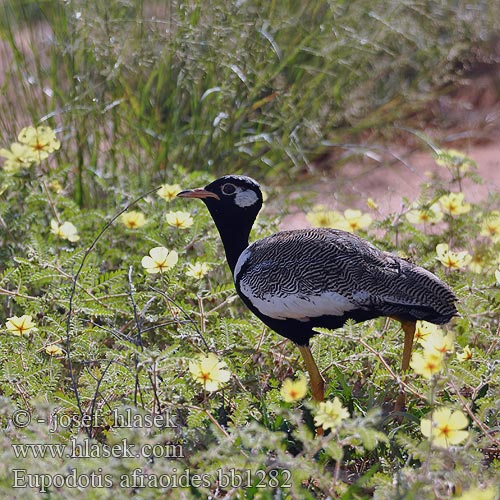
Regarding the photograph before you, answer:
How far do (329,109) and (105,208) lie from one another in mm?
1676

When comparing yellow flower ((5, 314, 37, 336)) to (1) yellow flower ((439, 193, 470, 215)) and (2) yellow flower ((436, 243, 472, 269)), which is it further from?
(1) yellow flower ((439, 193, 470, 215))

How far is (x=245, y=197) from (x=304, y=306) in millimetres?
479

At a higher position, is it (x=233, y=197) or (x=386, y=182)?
(x=233, y=197)

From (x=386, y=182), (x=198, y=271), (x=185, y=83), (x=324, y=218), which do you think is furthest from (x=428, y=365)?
(x=386, y=182)

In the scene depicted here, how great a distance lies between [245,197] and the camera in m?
2.66

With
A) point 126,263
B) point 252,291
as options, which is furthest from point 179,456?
point 126,263

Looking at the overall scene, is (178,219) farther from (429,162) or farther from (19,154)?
(429,162)

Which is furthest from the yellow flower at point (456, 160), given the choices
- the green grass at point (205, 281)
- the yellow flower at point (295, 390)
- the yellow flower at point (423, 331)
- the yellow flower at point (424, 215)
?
the yellow flower at point (295, 390)

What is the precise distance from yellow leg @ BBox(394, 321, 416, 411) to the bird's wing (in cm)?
13

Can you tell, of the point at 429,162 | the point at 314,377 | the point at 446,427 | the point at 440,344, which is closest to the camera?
the point at 446,427

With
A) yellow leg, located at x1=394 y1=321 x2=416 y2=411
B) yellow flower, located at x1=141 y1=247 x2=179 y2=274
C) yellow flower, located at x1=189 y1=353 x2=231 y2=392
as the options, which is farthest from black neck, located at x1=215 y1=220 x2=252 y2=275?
yellow flower, located at x1=189 y1=353 x2=231 y2=392

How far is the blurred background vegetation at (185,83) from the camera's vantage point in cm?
377

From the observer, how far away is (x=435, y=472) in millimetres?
1812

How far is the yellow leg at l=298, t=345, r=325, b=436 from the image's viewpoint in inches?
95.5
